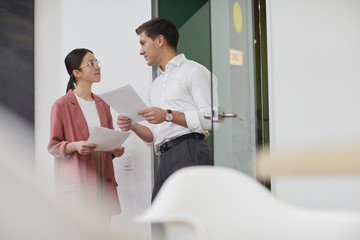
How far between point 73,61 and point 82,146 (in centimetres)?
75

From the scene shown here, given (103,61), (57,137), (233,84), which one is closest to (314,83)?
(233,84)

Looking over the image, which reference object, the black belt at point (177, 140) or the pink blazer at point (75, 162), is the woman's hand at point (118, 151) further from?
the black belt at point (177, 140)

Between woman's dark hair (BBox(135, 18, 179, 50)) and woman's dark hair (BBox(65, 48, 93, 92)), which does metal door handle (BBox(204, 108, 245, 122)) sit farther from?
woman's dark hair (BBox(65, 48, 93, 92))

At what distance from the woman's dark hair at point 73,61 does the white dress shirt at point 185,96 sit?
0.84m

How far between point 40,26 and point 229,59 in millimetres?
1866

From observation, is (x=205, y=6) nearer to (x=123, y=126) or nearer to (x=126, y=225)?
(x=123, y=126)

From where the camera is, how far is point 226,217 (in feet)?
3.54

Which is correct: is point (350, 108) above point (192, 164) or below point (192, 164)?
above

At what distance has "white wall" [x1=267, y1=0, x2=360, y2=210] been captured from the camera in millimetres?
3074

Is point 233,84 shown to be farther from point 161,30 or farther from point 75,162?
point 75,162

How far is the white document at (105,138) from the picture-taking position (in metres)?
2.75

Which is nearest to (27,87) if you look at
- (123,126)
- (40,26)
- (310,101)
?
(40,26)

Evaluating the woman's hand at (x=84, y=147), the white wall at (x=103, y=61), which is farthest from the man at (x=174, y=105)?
the white wall at (x=103, y=61)

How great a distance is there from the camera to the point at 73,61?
330 centimetres
